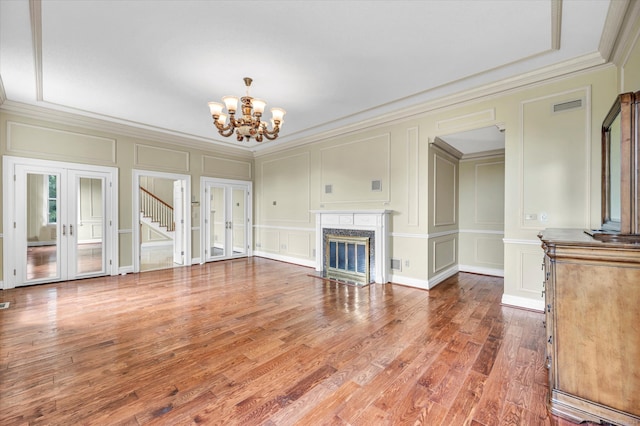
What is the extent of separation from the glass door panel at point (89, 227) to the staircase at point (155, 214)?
4050 millimetres

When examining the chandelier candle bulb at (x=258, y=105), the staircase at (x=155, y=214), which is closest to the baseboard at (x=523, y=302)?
the chandelier candle bulb at (x=258, y=105)

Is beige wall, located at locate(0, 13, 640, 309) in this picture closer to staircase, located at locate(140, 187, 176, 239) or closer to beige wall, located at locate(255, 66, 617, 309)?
beige wall, located at locate(255, 66, 617, 309)

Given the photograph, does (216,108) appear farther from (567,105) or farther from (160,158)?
(567,105)

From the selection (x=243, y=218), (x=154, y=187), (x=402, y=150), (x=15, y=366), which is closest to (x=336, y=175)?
(x=402, y=150)

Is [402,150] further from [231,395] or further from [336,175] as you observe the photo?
[231,395]

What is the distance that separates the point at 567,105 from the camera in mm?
3215

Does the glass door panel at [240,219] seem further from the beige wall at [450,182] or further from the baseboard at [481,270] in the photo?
the baseboard at [481,270]

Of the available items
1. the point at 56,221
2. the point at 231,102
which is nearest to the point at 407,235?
the point at 231,102

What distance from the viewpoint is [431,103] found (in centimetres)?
416

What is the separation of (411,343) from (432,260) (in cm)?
227

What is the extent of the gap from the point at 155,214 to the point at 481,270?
31.3 feet

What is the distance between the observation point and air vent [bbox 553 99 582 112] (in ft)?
10.3

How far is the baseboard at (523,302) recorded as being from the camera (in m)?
3.36

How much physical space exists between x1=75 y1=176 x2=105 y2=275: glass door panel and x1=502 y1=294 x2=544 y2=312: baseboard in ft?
22.3
